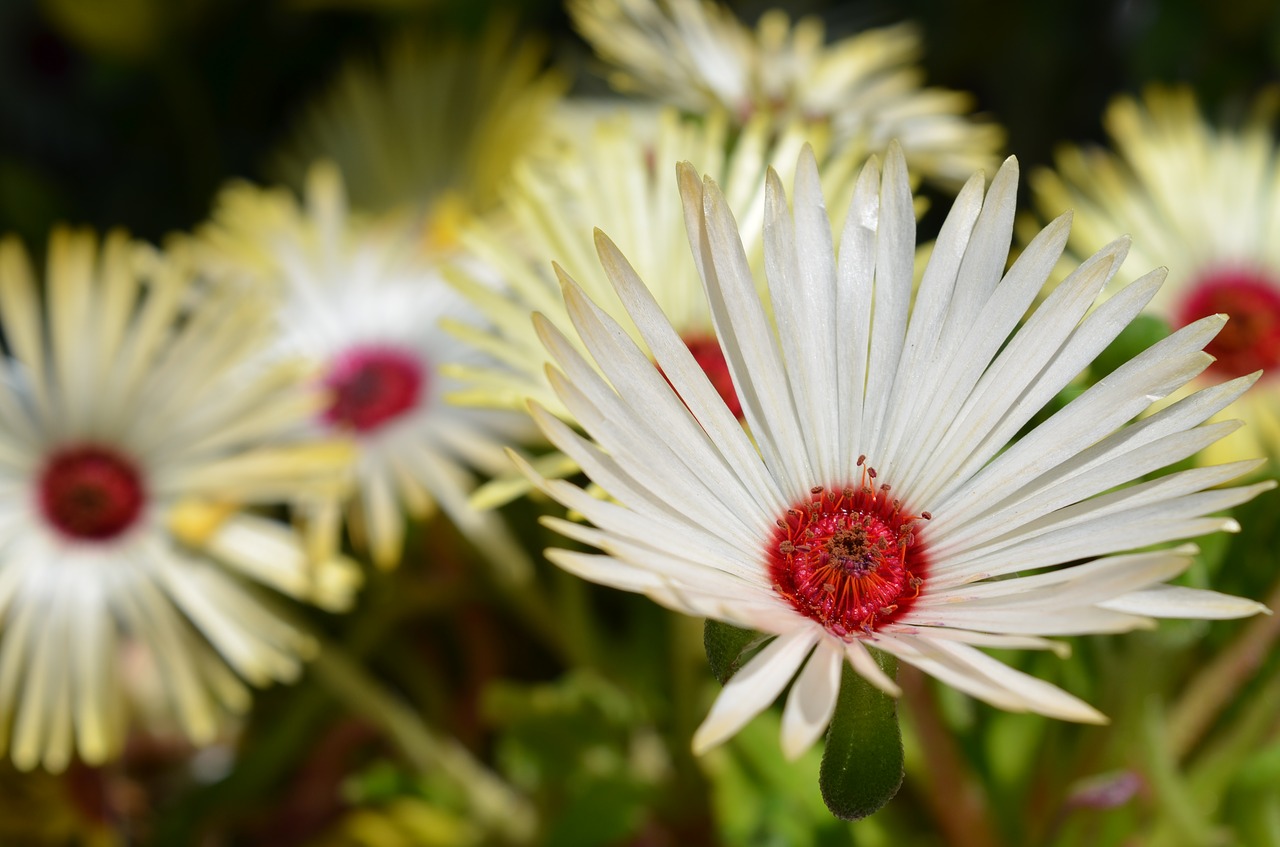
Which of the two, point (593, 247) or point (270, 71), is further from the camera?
point (270, 71)

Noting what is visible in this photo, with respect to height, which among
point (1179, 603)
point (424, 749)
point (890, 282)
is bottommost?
point (424, 749)

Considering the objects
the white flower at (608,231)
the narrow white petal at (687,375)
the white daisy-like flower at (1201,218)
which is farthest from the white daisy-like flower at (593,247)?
the white daisy-like flower at (1201,218)

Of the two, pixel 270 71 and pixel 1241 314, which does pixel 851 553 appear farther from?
pixel 270 71

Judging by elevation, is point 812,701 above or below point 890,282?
below

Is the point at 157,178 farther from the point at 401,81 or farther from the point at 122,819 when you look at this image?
the point at 122,819

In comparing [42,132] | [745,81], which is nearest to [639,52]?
[745,81]

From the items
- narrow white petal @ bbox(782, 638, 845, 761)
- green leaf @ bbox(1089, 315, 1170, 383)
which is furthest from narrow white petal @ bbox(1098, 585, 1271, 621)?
green leaf @ bbox(1089, 315, 1170, 383)

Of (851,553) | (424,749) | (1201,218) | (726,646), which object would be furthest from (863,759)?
(1201,218)
